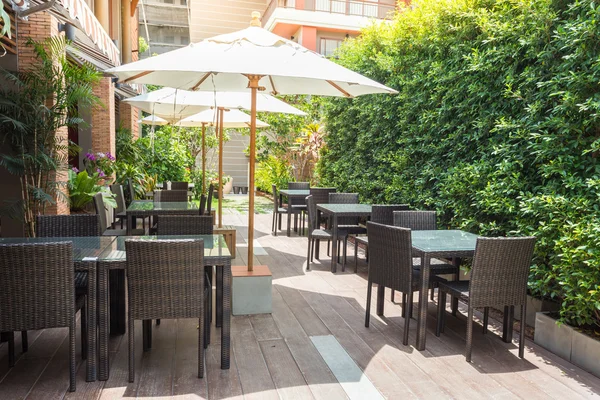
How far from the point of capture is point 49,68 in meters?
5.81

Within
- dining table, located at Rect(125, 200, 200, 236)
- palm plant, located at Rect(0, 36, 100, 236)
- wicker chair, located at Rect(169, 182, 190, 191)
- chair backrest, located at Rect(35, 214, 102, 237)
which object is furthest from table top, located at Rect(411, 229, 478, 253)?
wicker chair, located at Rect(169, 182, 190, 191)

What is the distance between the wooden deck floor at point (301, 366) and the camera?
9.53ft

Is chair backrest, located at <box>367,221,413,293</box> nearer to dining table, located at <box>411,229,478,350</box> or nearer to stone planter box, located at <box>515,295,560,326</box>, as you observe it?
dining table, located at <box>411,229,478,350</box>

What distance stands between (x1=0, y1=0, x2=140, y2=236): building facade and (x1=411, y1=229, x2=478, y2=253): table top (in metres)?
4.51

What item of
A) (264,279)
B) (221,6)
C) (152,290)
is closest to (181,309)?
(152,290)

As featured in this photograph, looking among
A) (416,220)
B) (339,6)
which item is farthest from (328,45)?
(416,220)

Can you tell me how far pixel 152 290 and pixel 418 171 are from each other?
13.4 feet

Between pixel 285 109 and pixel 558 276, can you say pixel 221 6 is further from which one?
pixel 558 276

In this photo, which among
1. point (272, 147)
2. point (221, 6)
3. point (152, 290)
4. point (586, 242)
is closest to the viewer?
point (152, 290)

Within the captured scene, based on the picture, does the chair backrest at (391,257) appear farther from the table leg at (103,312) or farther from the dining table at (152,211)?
the dining table at (152,211)

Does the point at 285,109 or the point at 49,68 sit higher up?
the point at 49,68

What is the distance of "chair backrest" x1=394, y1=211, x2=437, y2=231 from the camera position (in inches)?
186

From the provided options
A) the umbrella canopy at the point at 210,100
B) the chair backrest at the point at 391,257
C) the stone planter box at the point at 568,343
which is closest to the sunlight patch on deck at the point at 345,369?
the chair backrest at the point at 391,257

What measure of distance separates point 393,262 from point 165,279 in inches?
70.8
